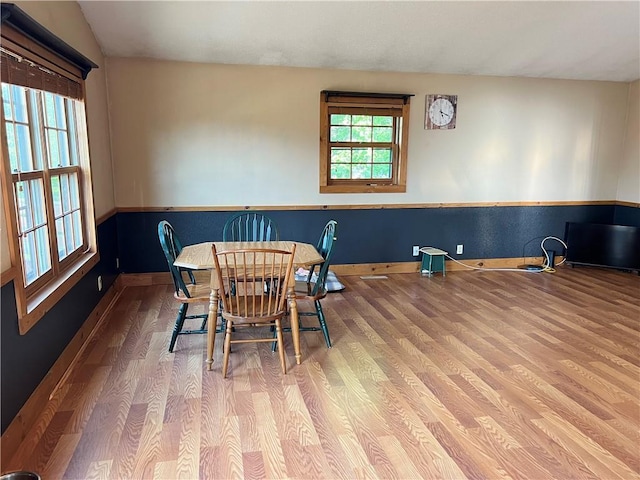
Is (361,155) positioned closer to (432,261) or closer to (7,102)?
(432,261)

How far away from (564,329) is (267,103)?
11.6 feet

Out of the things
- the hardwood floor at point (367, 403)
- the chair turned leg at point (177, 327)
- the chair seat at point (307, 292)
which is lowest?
the hardwood floor at point (367, 403)

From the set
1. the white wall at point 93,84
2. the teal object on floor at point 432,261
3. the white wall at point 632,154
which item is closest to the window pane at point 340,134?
the teal object on floor at point 432,261

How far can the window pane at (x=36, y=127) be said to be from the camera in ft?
8.43

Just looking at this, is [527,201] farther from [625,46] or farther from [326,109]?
[326,109]

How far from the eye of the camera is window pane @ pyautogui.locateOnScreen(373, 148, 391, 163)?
5.09m

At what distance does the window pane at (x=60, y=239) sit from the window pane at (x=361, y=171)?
3051mm

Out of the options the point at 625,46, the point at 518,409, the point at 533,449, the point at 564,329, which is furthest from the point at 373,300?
the point at 625,46

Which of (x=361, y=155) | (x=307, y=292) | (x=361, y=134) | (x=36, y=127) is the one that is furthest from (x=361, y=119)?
(x=36, y=127)

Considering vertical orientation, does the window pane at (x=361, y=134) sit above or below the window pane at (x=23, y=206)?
above

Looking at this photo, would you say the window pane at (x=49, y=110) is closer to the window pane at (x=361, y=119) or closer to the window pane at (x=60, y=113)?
the window pane at (x=60, y=113)

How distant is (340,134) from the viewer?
4.96m

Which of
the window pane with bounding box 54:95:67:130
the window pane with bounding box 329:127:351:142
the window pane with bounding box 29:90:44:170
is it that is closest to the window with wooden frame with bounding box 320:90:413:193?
the window pane with bounding box 329:127:351:142

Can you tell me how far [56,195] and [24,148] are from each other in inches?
20.5
